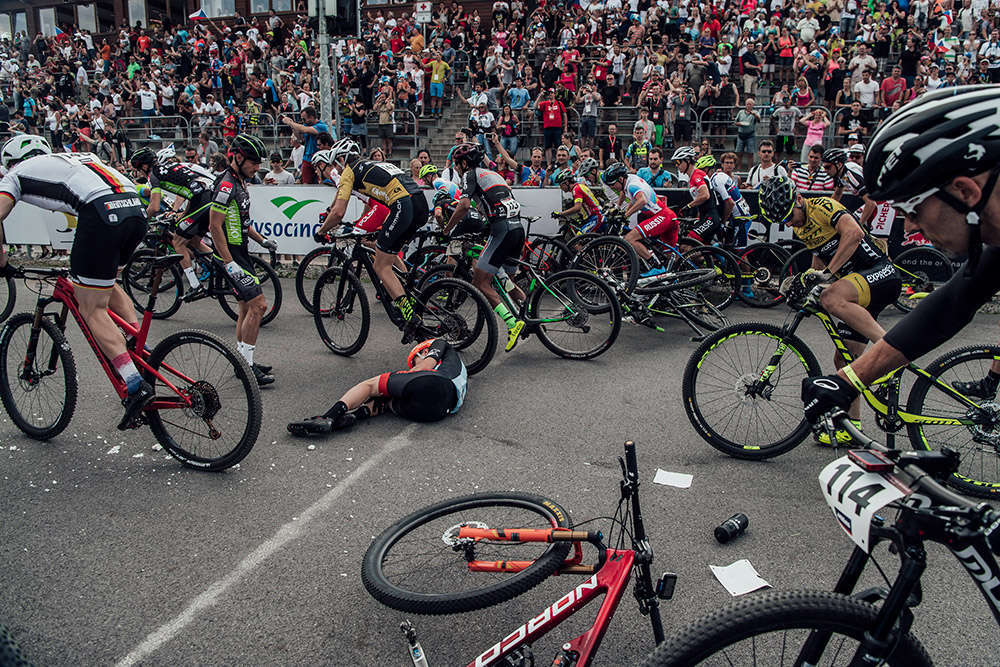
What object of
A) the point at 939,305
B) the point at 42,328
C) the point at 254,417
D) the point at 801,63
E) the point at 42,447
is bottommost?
the point at 42,447

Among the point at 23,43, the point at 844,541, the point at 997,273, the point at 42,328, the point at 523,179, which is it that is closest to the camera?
the point at 997,273

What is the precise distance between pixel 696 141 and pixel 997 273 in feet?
44.1

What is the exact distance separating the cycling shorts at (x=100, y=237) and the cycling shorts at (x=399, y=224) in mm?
2742

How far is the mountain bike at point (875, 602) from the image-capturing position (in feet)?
5.87

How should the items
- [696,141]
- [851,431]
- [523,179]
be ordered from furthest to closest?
[696,141]
[523,179]
[851,431]

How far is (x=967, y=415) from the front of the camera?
4246 millimetres

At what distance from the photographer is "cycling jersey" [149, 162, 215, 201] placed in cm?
768

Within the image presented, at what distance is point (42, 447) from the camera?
5.17m

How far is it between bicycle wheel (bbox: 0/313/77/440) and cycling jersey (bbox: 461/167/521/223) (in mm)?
4042

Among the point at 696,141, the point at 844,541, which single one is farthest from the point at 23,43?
the point at 844,541

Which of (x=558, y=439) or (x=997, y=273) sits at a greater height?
(x=997, y=273)

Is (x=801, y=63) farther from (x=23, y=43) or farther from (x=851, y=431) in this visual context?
(x=23, y=43)

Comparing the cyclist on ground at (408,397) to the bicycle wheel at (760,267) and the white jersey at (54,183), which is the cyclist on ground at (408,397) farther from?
the bicycle wheel at (760,267)

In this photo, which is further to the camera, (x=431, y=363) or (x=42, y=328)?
(x=431, y=363)
